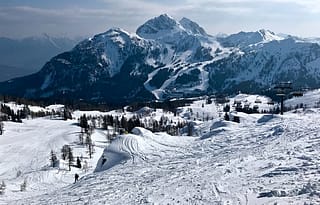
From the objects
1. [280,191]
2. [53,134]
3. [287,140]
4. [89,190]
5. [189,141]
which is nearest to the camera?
[280,191]

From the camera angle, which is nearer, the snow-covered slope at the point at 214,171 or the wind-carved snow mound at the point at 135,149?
the snow-covered slope at the point at 214,171

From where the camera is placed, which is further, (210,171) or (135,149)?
(135,149)

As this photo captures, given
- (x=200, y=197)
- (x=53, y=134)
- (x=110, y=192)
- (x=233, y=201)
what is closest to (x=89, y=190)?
(x=110, y=192)

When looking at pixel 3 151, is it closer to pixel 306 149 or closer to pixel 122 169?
pixel 122 169

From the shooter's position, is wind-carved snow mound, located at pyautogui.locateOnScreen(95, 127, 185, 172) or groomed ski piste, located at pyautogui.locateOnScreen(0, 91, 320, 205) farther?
wind-carved snow mound, located at pyautogui.locateOnScreen(95, 127, 185, 172)

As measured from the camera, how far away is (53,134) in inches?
7392

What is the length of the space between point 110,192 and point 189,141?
79.7 ft

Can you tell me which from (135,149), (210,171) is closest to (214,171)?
(210,171)

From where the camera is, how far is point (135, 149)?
5225 centimetres

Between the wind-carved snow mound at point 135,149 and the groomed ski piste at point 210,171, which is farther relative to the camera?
the wind-carved snow mound at point 135,149

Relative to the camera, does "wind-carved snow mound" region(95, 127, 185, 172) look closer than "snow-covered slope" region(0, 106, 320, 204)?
No

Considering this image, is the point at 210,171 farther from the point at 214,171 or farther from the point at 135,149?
the point at 135,149

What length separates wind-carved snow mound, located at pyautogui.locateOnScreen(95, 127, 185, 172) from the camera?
165 feet

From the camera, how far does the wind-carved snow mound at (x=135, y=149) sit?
5022cm
